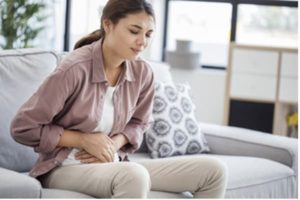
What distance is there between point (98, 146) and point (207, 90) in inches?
121

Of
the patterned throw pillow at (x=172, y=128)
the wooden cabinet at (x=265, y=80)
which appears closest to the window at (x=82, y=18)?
the wooden cabinet at (x=265, y=80)

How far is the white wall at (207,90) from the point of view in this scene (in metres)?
5.15

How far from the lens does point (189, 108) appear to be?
3.07 metres

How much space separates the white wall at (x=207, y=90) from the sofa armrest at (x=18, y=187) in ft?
10.8

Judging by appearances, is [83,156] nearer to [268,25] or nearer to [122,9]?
[122,9]

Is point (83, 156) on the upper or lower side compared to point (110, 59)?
lower

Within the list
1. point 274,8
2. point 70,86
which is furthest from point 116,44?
point 274,8

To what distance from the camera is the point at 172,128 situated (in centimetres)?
296

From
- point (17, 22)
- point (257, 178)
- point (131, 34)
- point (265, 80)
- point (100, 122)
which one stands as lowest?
point (257, 178)

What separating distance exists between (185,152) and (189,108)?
8.7 inches

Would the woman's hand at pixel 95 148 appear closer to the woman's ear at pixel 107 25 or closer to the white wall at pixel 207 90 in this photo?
the woman's ear at pixel 107 25

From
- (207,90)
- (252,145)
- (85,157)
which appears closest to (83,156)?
(85,157)

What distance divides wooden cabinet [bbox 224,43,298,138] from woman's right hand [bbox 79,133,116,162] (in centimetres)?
258

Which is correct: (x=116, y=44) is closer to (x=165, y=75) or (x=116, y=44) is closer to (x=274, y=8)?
(x=165, y=75)
